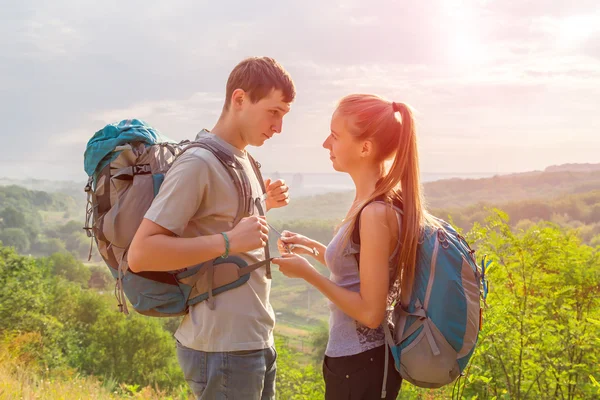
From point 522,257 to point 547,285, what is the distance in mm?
485

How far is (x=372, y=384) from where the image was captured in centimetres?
224

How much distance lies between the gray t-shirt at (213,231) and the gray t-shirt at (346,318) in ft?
0.90

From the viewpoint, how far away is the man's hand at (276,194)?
Answer: 2.71m

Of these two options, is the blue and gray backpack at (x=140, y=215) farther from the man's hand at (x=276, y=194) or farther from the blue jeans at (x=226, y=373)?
the man's hand at (x=276, y=194)

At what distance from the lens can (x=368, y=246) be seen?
7.11 ft

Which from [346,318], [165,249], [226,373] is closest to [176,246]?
[165,249]

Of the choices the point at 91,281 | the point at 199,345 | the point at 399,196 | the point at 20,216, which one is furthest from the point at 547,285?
the point at 20,216

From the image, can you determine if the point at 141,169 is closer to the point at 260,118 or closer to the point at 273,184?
the point at 260,118

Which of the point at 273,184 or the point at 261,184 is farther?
the point at 273,184

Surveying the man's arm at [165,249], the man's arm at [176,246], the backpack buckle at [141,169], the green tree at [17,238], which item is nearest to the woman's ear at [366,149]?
the man's arm at [176,246]

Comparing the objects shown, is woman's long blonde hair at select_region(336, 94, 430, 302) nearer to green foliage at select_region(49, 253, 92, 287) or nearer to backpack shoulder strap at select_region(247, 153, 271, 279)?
backpack shoulder strap at select_region(247, 153, 271, 279)

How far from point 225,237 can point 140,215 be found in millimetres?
390

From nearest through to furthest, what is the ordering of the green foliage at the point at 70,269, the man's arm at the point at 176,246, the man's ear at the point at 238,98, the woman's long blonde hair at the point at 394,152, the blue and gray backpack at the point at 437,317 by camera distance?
1. the man's arm at the point at 176,246
2. the blue and gray backpack at the point at 437,317
3. the woman's long blonde hair at the point at 394,152
4. the man's ear at the point at 238,98
5. the green foliage at the point at 70,269

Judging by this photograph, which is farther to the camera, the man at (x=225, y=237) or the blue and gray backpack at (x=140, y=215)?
the blue and gray backpack at (x=140, y=215)
